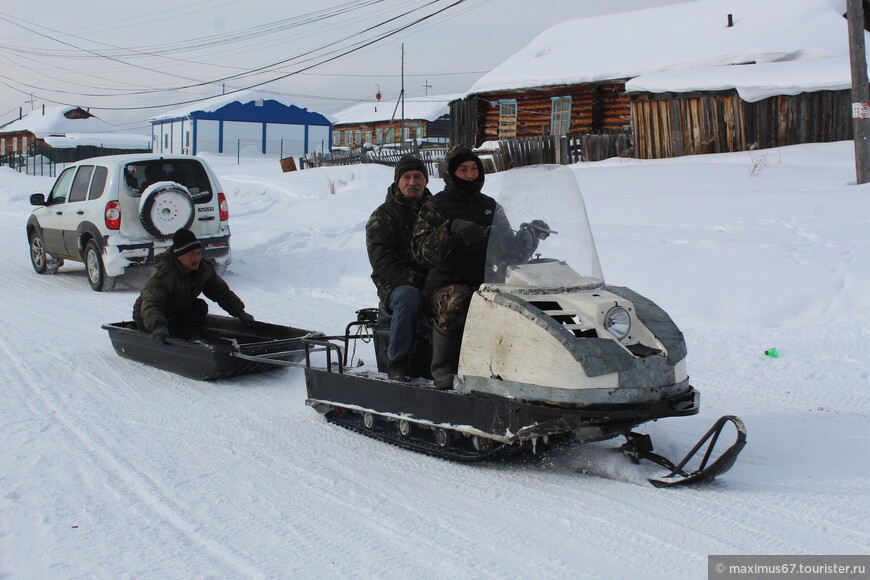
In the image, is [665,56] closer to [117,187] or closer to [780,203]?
[780,203]

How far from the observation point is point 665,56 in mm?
25547

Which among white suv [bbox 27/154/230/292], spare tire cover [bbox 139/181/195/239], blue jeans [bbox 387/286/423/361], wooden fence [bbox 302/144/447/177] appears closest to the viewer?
blue jeans [bbox 387/286/423/361]

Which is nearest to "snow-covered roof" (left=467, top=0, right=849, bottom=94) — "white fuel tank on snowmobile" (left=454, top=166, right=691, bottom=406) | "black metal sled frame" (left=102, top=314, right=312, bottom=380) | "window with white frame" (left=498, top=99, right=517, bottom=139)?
"window with white frame" (left=498, top=99, right=517, bottom=139)

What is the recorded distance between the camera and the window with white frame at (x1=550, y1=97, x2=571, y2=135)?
28.6 metres

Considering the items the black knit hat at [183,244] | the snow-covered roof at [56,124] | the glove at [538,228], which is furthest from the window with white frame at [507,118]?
the snow-covered roof at [56,124]

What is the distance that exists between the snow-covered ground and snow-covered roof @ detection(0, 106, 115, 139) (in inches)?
2312

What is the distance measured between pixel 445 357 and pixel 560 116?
25618 mm

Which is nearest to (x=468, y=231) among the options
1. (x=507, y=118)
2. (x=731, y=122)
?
(x=731, y=122)

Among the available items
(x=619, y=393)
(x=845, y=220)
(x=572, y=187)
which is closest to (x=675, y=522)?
(x=619, y=393)

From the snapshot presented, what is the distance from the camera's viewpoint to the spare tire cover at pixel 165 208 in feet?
33.9

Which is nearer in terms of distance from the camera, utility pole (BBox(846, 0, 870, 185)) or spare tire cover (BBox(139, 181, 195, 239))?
spare tire cover (BBox(139, 181, 195, 239))

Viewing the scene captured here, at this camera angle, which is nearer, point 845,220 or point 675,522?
point 675,522

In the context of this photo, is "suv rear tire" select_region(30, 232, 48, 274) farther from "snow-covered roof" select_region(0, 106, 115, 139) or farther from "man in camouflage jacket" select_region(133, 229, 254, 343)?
"snow-covered roof" select_region(0, 106, 115, 139)

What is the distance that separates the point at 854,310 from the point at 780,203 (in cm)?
397
